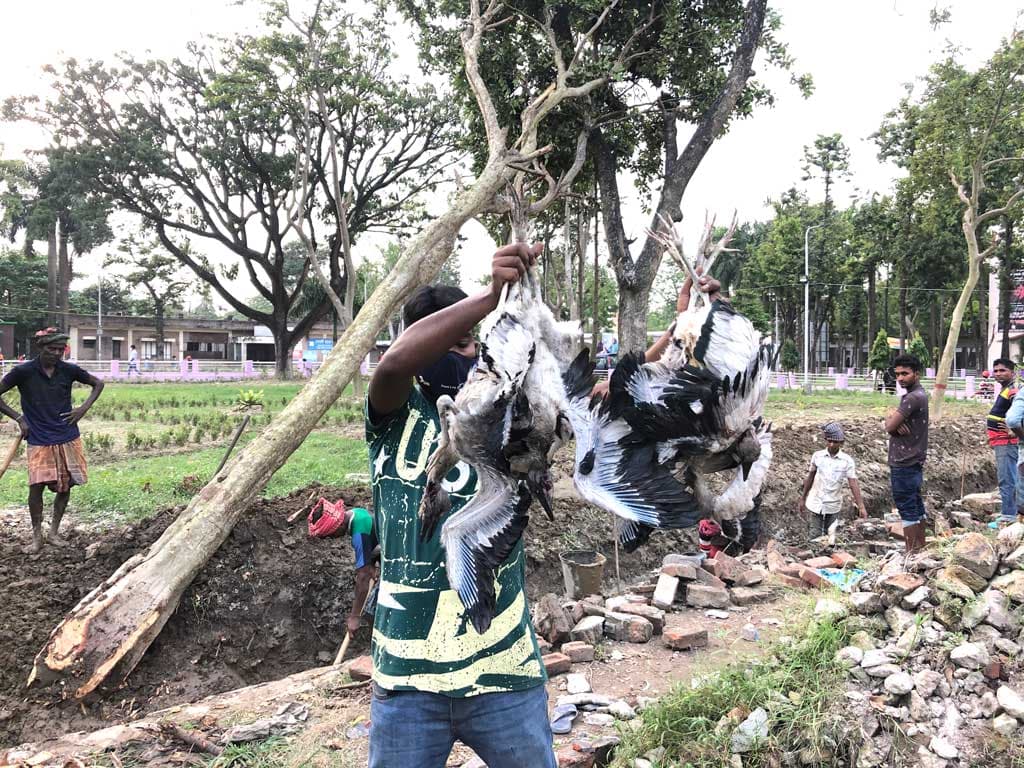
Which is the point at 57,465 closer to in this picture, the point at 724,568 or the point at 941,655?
the point at 724,568

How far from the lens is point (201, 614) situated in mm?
6180

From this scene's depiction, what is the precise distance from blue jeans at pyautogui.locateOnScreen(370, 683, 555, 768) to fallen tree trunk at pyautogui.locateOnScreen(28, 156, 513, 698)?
3.24 m

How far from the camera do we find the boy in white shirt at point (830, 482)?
27.0ft

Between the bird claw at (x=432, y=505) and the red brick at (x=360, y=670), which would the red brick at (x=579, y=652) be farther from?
the bird claw at (x=432, y=505)

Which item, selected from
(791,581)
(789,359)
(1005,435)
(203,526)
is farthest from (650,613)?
(789,359)

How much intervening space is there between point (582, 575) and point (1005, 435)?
5617mm

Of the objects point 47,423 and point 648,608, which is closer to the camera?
point 648,608

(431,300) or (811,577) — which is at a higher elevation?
(431,300)

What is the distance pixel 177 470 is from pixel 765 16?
11.5 m

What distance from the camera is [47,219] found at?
27125 mm

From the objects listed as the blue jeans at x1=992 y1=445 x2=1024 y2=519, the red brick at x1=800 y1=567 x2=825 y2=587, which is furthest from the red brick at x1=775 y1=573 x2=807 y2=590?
the blue jeans at x1=992 y1=445 x2=1024 y2=519

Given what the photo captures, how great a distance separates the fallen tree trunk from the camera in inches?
203

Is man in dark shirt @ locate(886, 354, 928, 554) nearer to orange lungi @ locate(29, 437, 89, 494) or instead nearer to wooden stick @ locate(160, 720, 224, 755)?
wooden stick @ locate(160, 720, 224, 755)

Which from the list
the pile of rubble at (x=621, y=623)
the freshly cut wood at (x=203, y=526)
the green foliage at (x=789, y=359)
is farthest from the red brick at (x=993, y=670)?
the green foliage at (x=789, y=359)
